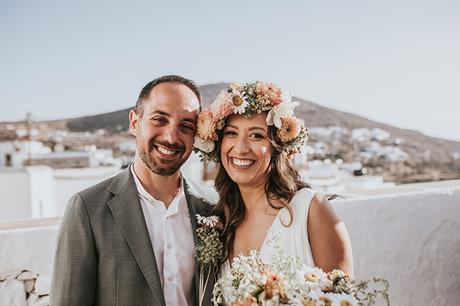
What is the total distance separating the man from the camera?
7.18 feet

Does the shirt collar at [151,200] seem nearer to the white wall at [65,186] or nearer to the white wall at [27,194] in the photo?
the white wall at [27,194]

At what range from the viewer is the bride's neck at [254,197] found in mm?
2656

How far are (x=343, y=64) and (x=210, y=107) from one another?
38.2m

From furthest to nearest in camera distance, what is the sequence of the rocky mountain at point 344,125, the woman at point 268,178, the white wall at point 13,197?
the rocky mountain at point 344,125
the white wall at point 13,197
the woman at point 268,178

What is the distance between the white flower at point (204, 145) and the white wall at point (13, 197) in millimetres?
12247

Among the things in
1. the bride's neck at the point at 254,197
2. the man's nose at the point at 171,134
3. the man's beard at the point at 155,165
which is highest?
the man's nose at the point at 171,134

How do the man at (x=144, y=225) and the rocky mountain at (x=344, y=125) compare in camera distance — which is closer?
the man at (x=144, y=225)

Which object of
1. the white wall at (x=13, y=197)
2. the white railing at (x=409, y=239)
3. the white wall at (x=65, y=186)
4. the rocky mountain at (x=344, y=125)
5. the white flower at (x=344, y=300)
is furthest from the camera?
the rocky mountain at (x=344, y=125)

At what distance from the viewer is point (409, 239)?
400 cm

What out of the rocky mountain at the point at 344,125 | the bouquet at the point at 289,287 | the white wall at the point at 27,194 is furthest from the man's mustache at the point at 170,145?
the rocky mountain at the point at 344,125

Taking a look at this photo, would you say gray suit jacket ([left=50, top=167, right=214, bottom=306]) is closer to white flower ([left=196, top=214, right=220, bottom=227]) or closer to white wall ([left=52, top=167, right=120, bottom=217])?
white flower ([left=196, top=214, right=220, bottom=227])

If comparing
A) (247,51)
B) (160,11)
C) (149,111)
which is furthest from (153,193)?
(247,51)

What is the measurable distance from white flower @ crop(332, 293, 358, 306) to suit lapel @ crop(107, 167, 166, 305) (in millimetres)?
1006

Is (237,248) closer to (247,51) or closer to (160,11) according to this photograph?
(160,11)
